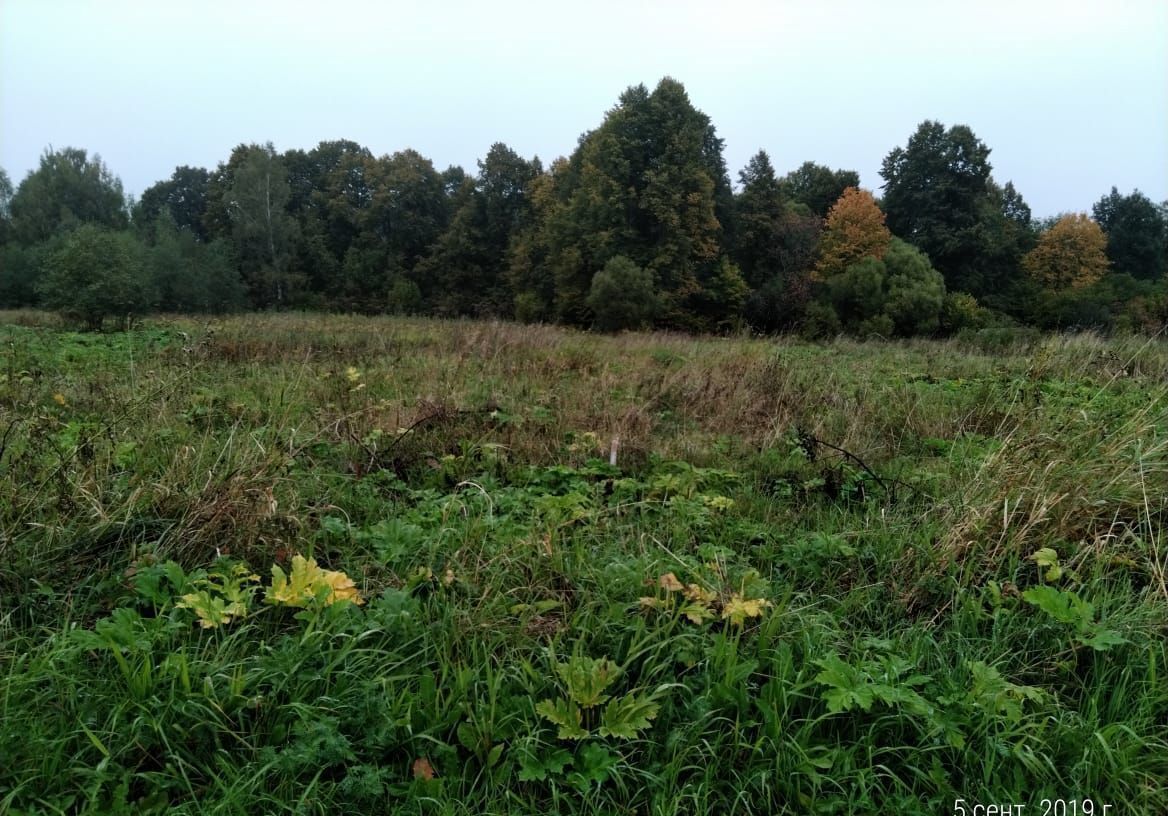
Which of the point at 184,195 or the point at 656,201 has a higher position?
the point at 184,195

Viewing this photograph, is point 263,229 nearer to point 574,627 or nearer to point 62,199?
point 62,199

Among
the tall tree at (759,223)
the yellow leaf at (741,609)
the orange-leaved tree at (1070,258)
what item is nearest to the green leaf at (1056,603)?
the yellow leaf at (741,609)

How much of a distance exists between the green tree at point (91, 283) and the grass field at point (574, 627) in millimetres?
14714

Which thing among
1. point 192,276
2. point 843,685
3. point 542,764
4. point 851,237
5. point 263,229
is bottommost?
point 542,764

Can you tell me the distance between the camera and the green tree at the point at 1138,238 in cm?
4441

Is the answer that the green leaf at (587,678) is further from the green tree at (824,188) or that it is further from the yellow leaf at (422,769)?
the green tree at (824,188)

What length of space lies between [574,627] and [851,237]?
34.8 meters

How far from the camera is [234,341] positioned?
9367 millimetres

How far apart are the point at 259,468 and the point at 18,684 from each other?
1254mm

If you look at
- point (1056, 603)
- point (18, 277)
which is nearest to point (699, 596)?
point (1056, 603)

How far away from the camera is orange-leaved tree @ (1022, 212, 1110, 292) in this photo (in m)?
36.6

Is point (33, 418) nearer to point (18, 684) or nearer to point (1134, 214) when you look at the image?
point (18, 684)

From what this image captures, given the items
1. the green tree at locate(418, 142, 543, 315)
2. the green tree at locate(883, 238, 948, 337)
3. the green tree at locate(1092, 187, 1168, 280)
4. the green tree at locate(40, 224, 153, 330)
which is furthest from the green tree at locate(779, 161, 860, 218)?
the green tree at locate(40, 224, 153, 330)

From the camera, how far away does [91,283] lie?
1520cm
